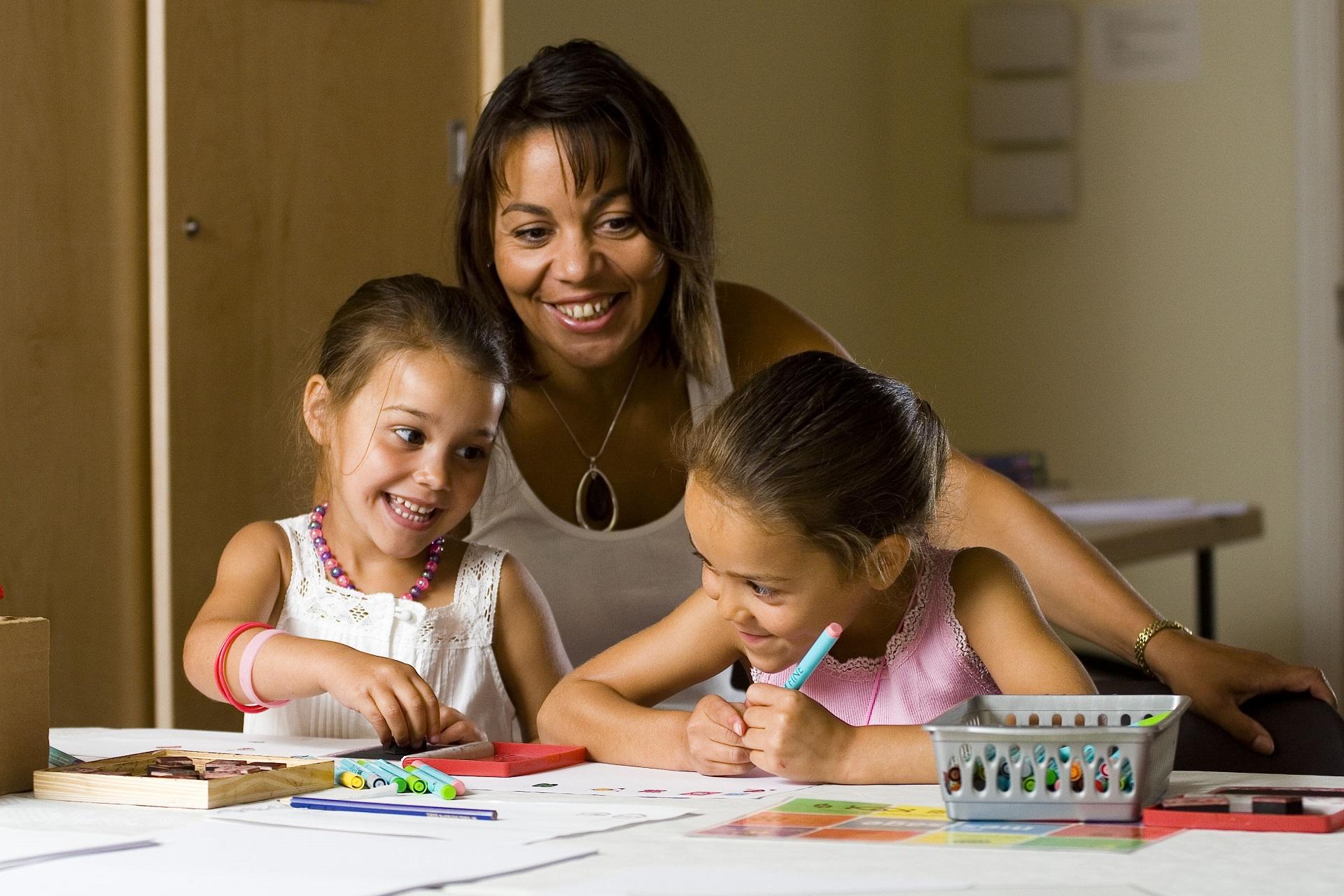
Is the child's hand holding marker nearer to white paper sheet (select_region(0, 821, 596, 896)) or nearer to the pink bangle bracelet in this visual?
white paper sheet (select_region(0, 821, 596, 896))

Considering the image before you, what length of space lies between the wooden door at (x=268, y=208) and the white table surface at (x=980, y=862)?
136 cm

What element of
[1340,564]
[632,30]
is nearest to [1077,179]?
[1340,564]

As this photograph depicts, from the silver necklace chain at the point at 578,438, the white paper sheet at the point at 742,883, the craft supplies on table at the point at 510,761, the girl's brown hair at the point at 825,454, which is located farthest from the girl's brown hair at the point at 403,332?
the white paper sheet at the point at 742,883

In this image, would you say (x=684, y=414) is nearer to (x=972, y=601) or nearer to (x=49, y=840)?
(x=972, y=601)

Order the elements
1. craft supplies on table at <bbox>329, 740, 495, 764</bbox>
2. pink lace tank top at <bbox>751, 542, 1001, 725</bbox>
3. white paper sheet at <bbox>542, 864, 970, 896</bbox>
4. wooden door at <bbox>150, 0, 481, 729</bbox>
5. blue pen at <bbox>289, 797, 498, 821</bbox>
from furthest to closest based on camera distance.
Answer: wooden door at <bbox>150, 0, 481, 729</bbox> → pink lace tank top at <bbox>751, 542, 1001, 725</bbox> → craft supplies on table at <bbox>329, 740, 495, 764</bbox> → blue pen at <bbox>289, 797, 498, 821</bbox> → white paper sheet at <bbox>542, 864, 970, 896</bbox>

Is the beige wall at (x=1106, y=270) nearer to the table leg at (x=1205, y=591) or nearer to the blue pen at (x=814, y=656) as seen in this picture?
the table leg at (x=1205, y=591)

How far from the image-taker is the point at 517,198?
190 cm

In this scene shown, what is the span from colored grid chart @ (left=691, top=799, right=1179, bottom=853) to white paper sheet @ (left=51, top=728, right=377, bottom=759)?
44 centimetres

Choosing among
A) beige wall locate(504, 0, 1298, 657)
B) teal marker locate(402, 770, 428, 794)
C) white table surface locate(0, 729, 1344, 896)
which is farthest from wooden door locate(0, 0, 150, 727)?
beige wall locate(504, 0, 1298, 657)

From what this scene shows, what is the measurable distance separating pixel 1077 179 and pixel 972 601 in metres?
3.39

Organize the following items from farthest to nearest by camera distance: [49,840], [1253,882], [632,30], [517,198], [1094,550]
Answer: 1. [632,30]
2. [517,198]
3. [1094,550]
4. [49,840]
5. [1253,882]

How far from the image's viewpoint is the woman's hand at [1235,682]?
149 cm

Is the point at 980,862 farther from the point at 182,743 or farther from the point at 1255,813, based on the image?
the point at 182,743

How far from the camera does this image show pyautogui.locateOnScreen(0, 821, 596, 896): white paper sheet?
2.85 feet
